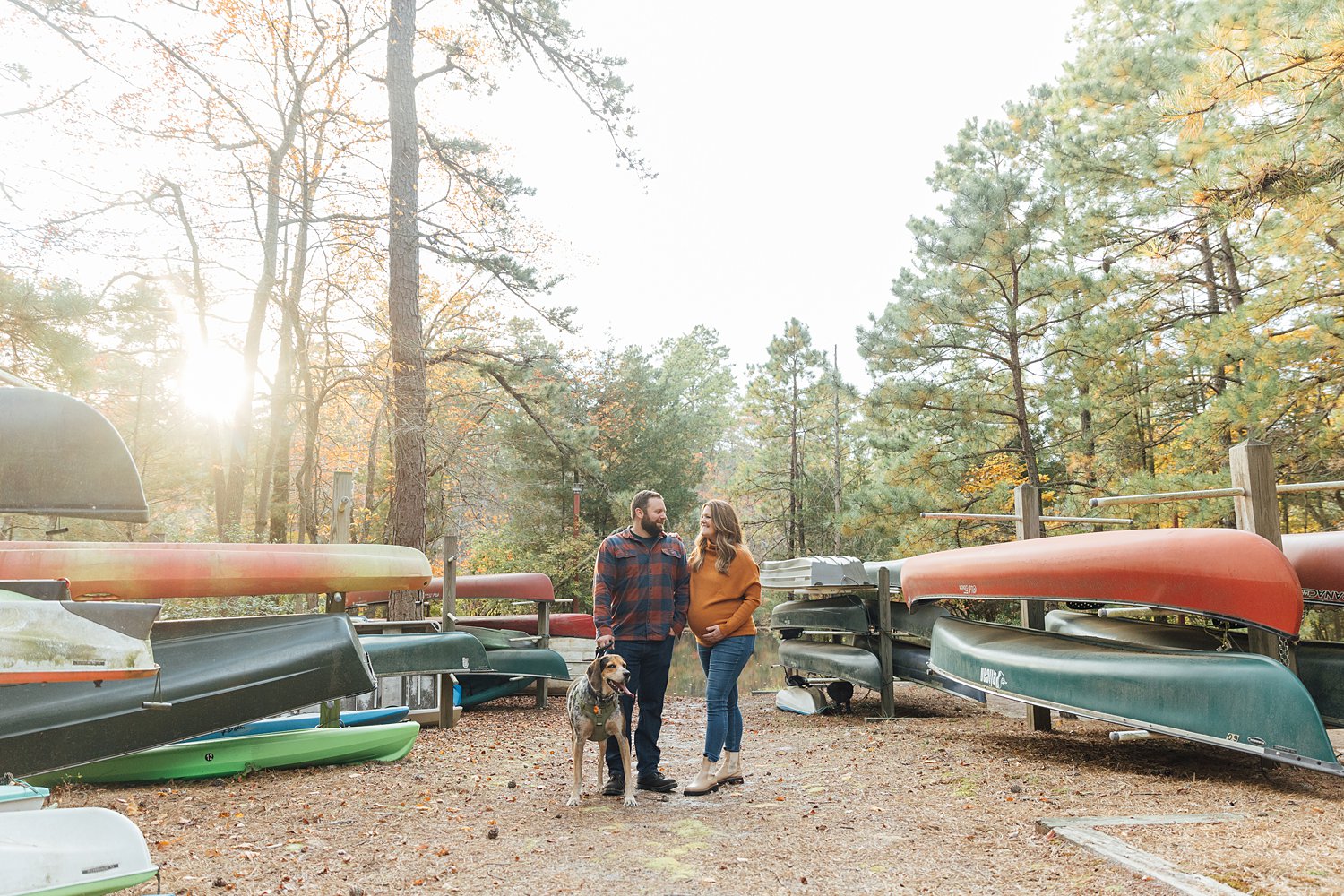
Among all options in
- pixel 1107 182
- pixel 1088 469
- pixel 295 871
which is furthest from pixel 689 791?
pixel 1088 469

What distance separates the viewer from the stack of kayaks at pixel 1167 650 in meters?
4.54

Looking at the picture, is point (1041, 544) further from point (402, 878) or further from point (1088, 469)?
point (1088, 469)

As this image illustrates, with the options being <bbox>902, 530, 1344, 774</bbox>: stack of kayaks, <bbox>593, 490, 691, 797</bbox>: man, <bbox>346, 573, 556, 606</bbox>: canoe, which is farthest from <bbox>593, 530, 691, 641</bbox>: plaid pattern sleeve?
<bbox>346, 573, 556, 606</bbox>: canoe

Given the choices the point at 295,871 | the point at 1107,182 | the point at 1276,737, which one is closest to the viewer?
the point at 295,871

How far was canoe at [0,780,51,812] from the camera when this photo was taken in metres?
3.52

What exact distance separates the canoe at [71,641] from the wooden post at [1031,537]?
21.4 ft

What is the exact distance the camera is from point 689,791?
4.96 meters

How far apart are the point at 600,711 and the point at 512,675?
16.9ft

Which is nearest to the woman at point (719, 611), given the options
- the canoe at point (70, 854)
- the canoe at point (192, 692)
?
the canoe at point (192, 692)

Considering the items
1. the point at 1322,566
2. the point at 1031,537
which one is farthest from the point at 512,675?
the point at 1322,566

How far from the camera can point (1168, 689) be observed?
500 cm

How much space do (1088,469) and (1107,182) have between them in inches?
200

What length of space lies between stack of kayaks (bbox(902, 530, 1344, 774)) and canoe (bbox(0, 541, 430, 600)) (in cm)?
443

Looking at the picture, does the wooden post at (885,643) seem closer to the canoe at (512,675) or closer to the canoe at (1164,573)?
the canoe at (1164,573)
